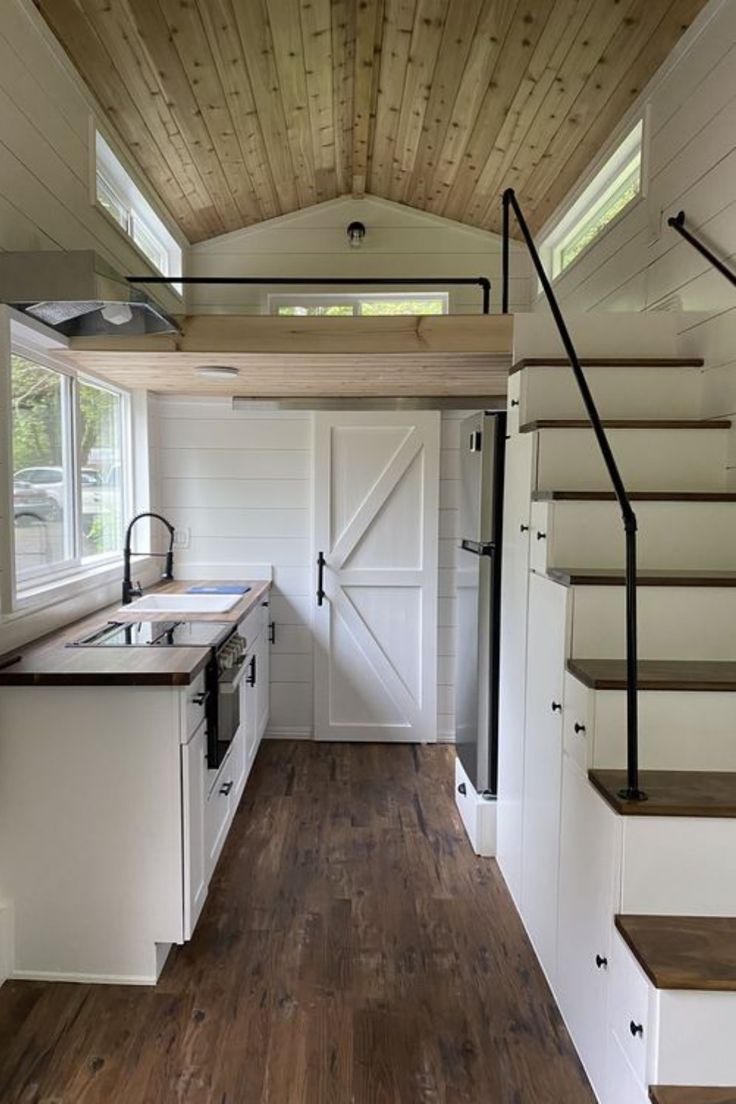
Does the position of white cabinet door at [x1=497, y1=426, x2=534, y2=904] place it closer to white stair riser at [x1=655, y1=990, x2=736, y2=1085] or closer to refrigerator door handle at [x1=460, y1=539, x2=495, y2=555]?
refrigerator door handle at [x1=460, y1=539, x2=495, y2=555]

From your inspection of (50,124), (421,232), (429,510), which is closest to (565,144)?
(421,232)

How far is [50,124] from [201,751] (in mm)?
2350

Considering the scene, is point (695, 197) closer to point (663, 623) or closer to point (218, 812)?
point (663, 623)

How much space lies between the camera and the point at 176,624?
9.23 feet

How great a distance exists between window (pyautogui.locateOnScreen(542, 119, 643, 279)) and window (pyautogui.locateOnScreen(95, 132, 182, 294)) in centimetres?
228

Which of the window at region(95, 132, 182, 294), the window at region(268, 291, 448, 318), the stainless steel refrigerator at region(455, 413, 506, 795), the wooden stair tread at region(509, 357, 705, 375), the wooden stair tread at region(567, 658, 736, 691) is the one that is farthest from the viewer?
the window at region(268, 291, 448, 318)

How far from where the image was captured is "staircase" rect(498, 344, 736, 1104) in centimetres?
140

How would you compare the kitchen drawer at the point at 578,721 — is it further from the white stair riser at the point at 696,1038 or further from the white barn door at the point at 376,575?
the white barn door at the point at 376,575

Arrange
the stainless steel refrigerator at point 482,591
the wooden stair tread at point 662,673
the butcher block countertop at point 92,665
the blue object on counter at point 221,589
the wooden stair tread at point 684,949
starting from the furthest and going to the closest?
the blue object on counter at point 221,589 → the stainless steel refrigerator at point 482,591 → the butcher block countertop at point 92,665 → the wooden stair tread at point 662,673 → the wooden stair tread at point 684,949

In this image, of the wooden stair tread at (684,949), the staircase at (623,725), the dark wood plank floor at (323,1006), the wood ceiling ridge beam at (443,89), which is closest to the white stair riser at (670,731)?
the staircase at (623,725)

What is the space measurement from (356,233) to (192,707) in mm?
3345

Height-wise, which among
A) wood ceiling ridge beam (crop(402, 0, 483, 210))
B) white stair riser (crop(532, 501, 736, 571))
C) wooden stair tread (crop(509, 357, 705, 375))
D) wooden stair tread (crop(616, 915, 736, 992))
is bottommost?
wooden stair tread (crop(616, 915, 736, 992))

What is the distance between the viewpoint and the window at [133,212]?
307 cm

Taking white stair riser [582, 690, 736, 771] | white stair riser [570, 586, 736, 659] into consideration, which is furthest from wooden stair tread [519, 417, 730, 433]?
white stair riser [582, 690, 736, 771]
